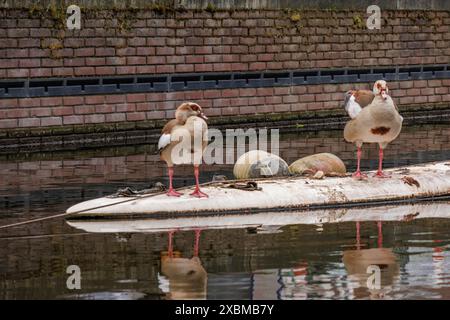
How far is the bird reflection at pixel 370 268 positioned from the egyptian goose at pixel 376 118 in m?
3.36

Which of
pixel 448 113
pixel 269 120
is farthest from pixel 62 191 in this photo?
pixel 448 113

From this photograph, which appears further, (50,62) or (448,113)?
(448,113)

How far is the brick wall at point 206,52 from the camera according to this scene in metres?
34.7

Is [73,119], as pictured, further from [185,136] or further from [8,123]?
[185,136]

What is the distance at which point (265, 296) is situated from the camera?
14734 millimetres

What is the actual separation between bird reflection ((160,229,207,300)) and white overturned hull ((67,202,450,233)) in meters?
1.43

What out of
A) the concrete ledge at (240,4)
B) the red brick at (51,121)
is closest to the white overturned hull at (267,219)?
the red brick at (51,121)

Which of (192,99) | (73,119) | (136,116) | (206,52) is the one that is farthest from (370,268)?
(206,52)

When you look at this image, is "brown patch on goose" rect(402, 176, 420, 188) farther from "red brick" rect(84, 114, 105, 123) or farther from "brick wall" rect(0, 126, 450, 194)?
Answer: "red brick" rect(84, 114, 105, 123)

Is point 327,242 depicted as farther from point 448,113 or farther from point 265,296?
point 448,113

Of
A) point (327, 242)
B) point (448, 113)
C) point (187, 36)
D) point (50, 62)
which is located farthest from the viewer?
point (448, 113)

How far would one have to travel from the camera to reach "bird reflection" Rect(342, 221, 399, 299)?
1493 cm
